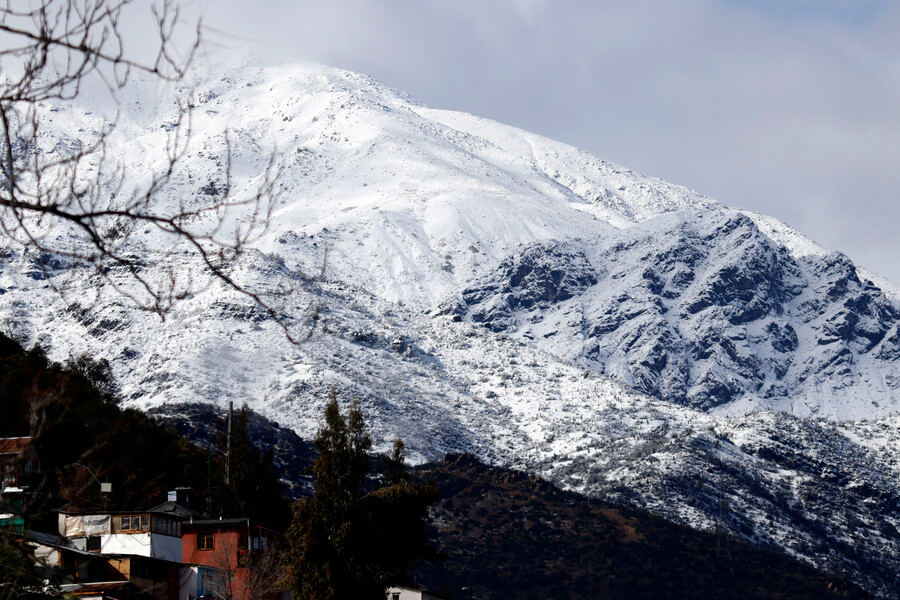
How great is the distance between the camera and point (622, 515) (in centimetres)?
13950

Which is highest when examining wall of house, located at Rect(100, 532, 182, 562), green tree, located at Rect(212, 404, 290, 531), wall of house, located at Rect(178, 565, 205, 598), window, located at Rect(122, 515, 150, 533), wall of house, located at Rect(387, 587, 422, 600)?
green tree, located at Rect(212, 404, 290, 531)

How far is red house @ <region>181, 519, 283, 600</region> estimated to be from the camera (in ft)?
106

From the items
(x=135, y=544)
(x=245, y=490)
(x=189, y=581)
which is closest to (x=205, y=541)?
(x=135, y=544)

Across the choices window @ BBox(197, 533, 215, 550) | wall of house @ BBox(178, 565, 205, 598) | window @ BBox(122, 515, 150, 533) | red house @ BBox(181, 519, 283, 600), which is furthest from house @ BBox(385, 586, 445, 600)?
window @ BBox(122, 515, 150, 533)

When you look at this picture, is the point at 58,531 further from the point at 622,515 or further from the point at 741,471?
the point at 741,471

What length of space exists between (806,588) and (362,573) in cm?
10704

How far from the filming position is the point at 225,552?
33.4 meters

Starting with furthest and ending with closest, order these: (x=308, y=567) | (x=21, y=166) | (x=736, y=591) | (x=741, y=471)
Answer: (x=741, y=471) < (x=736, y=591) < (x=308, y=567) < (x=21, y=166)

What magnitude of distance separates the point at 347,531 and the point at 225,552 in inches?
218

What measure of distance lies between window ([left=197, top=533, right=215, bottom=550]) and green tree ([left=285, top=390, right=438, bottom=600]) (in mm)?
6438

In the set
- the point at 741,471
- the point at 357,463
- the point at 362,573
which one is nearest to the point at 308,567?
the point at 362,573

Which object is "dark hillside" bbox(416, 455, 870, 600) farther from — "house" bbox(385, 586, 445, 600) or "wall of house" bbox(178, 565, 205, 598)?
"wall of house" bbox(178, 565, 205, 598)

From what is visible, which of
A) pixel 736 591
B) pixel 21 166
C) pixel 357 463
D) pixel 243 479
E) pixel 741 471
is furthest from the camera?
pixel 741 471

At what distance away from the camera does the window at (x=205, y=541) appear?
36.8 meters
